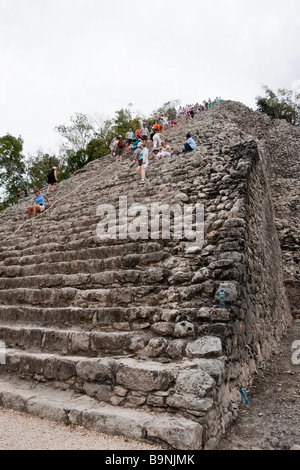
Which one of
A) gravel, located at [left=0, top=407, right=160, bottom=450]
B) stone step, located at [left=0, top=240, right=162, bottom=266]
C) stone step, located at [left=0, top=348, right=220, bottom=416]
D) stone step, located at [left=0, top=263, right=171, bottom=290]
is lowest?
gravel, located at [left=0, top=407, right=160, bottom=450]

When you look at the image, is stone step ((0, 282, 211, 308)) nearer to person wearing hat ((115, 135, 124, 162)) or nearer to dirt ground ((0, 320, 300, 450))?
dirt ground ((0, 320, 300, 450))

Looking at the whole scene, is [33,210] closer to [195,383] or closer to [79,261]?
[79,261]

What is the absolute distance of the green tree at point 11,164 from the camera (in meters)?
21.5

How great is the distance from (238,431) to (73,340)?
1756mm

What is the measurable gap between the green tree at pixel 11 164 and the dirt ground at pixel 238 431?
20.9 metres

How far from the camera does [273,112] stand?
901 inches

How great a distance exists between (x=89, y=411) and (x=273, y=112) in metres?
24.9

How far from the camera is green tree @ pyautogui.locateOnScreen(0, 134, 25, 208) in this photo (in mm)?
21531

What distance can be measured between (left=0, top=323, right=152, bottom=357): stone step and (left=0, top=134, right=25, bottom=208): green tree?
64.4 feet

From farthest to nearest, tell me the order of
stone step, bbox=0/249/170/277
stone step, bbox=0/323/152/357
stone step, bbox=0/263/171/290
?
1. stone step, bbox=0/249/170/277
2. stone step, bbox=0/263/171/290
3. stone step, bbox=0/323/152/357

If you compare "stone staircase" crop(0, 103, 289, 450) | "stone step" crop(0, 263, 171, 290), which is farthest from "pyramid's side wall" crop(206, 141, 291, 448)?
"stone step" crop(0, 263, 171, 290)

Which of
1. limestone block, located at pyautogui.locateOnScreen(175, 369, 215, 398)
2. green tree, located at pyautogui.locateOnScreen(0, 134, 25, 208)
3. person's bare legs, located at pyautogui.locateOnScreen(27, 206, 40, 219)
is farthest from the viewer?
green tree, located at pyautogui.locateOnScreen(0, 134, 25, 208)

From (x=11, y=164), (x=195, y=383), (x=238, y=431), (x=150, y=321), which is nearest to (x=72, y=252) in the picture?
(x=150, y=321)
